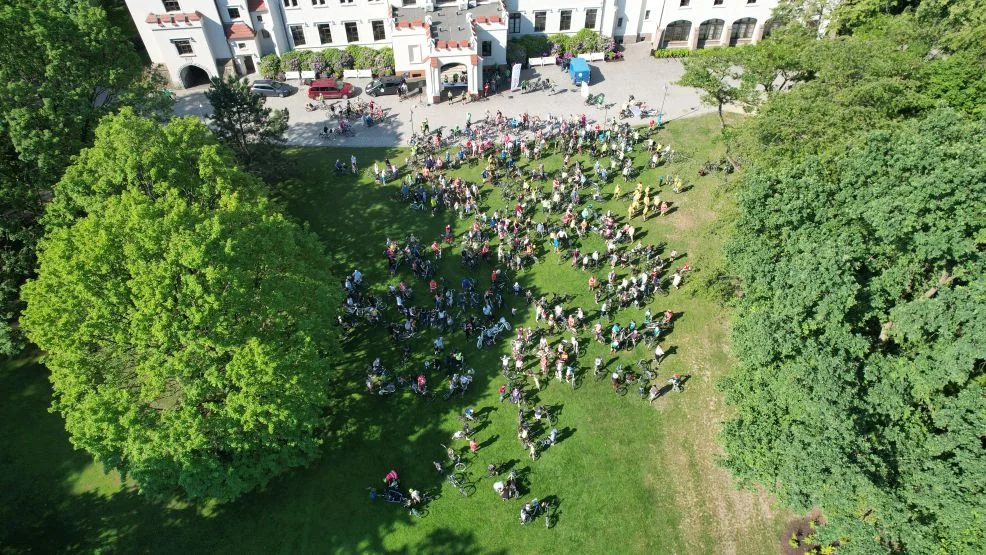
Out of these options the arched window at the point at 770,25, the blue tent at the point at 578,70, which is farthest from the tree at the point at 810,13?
the blue tent at the point at 578,70

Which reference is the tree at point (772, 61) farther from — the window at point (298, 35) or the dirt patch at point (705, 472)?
the window at point (298, 35)

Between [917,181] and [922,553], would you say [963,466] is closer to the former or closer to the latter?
[922,553]

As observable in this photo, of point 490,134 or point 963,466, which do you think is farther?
point 490,134

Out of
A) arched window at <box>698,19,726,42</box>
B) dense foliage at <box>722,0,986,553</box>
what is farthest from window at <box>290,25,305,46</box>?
dense foliage at <box>722,0,986,553</box>

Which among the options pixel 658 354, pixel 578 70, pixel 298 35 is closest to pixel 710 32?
pixel 578 70

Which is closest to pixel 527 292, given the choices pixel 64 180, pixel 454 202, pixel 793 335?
pixel 454 202

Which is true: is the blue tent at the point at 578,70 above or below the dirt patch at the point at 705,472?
above
